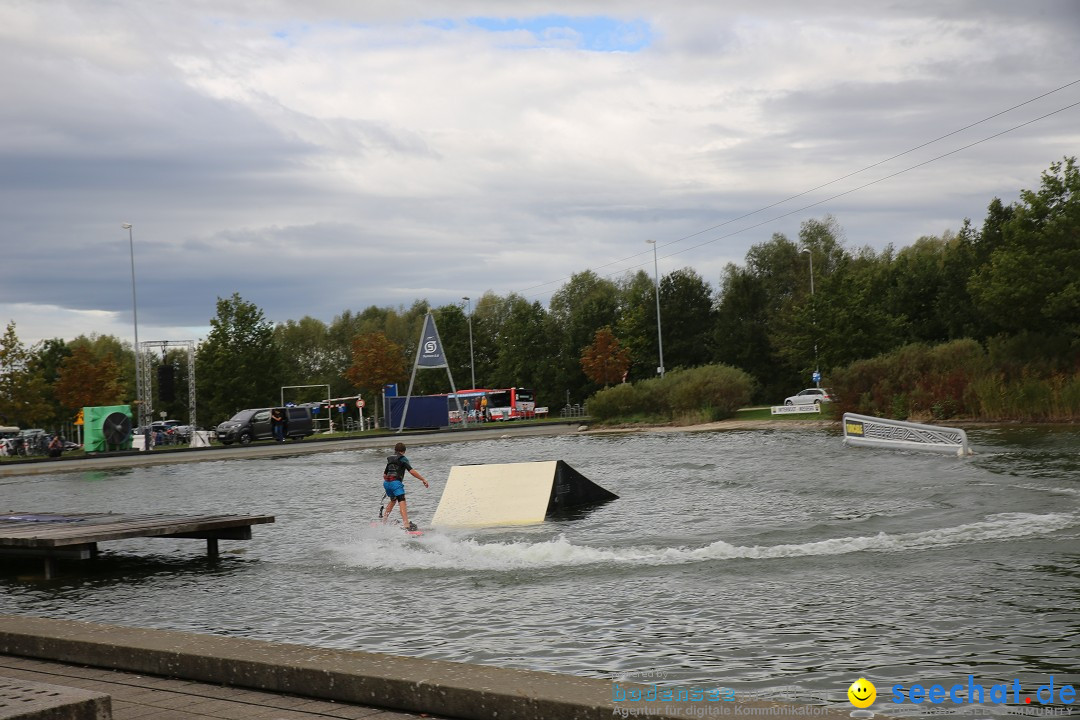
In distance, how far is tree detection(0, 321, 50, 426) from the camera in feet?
202

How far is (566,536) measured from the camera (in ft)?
60.2

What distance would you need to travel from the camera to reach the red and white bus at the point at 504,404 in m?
92.1

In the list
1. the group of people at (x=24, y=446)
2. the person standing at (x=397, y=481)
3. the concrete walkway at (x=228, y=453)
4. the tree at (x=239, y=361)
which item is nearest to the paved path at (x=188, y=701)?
the person standing at (x=397, y=481)

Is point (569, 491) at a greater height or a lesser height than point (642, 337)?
lesser

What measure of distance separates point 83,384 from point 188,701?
71.4m

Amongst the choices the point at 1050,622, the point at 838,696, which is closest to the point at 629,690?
the point at 838,696

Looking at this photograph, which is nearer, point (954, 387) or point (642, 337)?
point (954, 387)

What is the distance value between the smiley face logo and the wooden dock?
11837mm

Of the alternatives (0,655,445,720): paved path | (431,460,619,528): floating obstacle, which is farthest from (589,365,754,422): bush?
(0,655,445,720): paved path

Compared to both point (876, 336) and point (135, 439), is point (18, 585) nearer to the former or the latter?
point (135, 439)

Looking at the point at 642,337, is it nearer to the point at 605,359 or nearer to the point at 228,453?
the point at 605,359

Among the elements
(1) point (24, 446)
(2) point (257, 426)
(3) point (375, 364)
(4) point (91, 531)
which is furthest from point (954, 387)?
(3) point (375, 364)

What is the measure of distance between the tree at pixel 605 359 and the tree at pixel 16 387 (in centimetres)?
4455

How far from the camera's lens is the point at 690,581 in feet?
44.8
